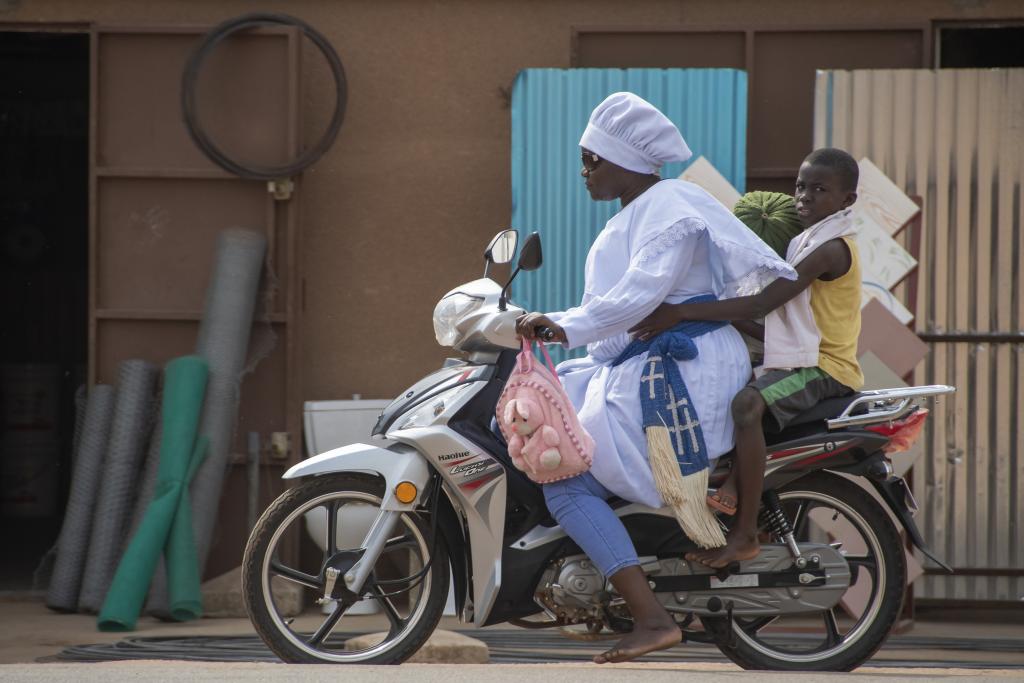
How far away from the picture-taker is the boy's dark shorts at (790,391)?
393cm

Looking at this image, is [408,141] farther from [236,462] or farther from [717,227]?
[717,227]

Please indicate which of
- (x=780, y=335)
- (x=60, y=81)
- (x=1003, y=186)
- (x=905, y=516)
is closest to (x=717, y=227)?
(x=780, y=335)

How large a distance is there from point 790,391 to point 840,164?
69 centimetres

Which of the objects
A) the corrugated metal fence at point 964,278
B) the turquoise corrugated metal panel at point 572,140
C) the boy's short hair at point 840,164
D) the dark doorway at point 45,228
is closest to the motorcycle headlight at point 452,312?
the boy's short hair at point 840,164

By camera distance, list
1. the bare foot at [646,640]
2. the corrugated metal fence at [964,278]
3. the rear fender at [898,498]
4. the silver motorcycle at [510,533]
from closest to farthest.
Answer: the bare foot at [646,640]
the silver motorcycle at [510,533]
the rear fender at [898,498]
the corrugated metal fence at [964,278]

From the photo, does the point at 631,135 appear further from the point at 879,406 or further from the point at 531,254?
the point at 879,406

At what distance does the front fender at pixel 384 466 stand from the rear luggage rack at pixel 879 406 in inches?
46.9

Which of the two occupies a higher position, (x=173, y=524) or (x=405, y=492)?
(x=405, y=492)

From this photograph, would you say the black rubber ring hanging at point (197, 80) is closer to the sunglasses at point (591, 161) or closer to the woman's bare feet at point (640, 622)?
the sunglasses at point (591, 161)

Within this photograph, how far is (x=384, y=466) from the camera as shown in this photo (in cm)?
401

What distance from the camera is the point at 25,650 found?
5.46m

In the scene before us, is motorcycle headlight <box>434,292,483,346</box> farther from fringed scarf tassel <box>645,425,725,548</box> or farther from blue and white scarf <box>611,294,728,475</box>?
fringed scarf tassel <box>645,425,725,548</box>

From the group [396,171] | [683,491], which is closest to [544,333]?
[683,491]

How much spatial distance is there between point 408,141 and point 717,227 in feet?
9.95
